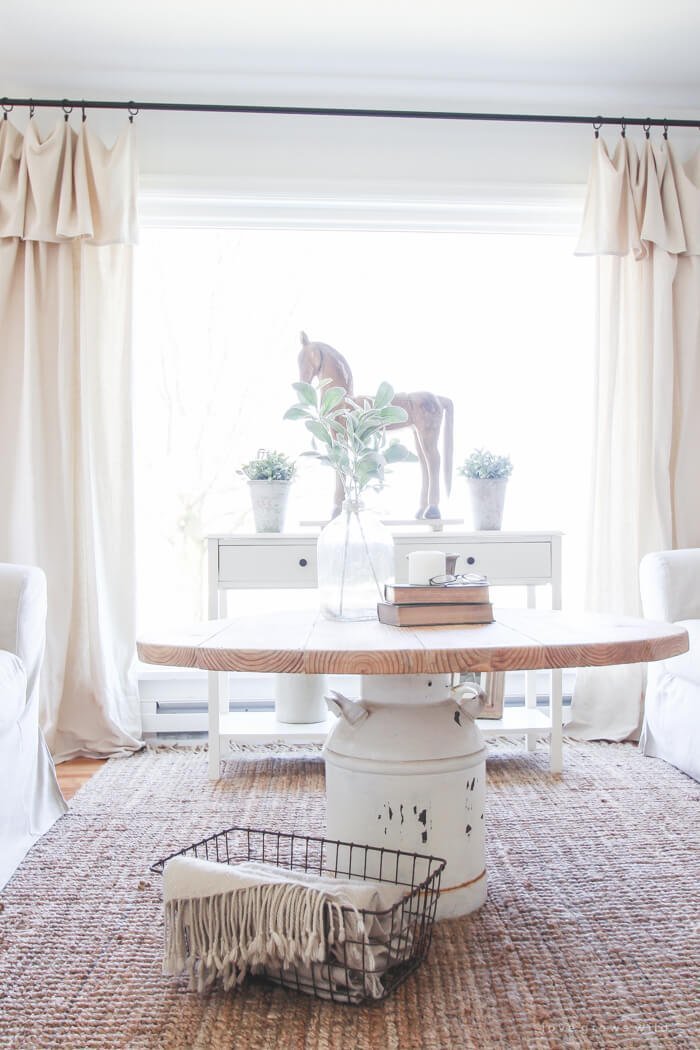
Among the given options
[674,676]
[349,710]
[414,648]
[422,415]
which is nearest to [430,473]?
[422,415]

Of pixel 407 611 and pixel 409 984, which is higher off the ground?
pixel 407 611

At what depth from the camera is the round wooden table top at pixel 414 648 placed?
1.25 m

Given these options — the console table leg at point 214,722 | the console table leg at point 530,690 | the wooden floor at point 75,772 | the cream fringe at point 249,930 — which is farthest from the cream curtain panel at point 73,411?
the cream fringe at point 249,930

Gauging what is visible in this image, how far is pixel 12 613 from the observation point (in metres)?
2.07

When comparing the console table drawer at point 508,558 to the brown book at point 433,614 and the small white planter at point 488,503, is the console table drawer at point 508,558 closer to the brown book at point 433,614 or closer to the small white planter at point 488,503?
the small white planter at point 488,503

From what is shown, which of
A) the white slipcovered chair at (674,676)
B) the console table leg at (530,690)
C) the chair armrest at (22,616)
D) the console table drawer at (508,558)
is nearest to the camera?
the chair armrest at (22,616)

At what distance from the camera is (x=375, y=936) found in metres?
1.33

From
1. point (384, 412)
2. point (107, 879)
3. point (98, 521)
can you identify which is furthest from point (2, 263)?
point (107, 879)

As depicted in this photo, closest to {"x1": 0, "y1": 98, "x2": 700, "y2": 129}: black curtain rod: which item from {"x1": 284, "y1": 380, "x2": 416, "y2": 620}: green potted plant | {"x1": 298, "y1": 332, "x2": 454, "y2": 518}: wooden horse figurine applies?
{"x1": 298, "y1": 332, "x2": 454, "y2": 518}: wooden horse figurine

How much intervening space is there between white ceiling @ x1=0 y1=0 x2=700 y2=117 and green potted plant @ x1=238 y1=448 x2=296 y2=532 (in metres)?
1.35

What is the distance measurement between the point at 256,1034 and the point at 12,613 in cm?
120

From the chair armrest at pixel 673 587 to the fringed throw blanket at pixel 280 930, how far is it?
5.12 feet

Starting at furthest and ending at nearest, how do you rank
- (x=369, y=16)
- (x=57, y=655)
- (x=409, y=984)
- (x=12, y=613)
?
(x=57, y=655), (x=369, y=16), (x=12, y=613), (x=409, y=984)

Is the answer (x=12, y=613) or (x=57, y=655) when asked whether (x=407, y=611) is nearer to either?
(x=12, y=613)
